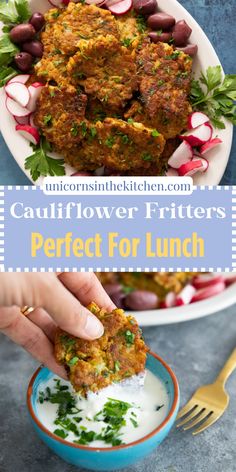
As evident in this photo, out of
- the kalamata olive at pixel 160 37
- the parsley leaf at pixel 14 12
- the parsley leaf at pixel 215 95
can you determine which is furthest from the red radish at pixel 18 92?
the parsley leaf at pixel 215 95

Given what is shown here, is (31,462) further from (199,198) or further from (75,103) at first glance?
(75,103)

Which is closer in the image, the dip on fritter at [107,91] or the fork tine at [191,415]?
the fork tine at [191,415]

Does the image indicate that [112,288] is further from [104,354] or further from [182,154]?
[104,354]

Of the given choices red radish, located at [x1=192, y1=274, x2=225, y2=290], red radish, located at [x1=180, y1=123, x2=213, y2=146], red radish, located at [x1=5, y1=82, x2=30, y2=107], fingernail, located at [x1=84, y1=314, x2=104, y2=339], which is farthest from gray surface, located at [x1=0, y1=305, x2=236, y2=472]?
red radish, located at [x1=5, y1=82, x2=30, y2=107]

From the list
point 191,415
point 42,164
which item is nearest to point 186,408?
point 191,415

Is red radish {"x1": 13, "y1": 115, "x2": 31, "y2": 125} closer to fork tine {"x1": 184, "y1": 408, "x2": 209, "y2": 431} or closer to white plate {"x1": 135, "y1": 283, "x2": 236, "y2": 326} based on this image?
white plate {"x1": 135, "y1": 283, "x2": 236, "y2": 326}

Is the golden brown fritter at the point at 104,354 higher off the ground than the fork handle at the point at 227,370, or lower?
higher

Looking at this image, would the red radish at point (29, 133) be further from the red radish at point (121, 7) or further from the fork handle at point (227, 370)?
the fork handle at point (227, 370)
